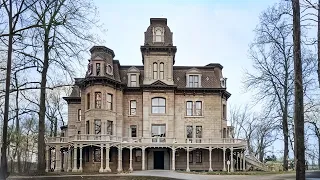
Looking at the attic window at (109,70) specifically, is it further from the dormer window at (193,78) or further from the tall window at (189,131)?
the tall window at (189,131)

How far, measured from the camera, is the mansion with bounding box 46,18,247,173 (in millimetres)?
40531

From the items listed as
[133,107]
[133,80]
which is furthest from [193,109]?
[133,80]

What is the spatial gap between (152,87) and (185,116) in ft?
15.3

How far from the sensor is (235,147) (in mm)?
41469

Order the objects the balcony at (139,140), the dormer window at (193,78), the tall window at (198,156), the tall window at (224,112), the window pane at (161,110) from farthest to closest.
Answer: the tall window at (224,112) < the dormer window at (193,78) < the tall window at (198,156) < the window pane at (161,110) < the balcony at (139,140)

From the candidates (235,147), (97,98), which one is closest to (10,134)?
(97,98)

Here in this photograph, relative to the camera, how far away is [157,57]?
43.3 metres

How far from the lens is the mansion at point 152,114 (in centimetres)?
4053

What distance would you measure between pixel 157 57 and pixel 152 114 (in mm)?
5991

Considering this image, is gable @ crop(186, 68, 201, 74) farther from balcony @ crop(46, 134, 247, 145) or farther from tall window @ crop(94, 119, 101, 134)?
tall window @ crop(94, 119, 101, 134)

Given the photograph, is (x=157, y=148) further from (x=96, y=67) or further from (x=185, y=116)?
(x=96, y=67)

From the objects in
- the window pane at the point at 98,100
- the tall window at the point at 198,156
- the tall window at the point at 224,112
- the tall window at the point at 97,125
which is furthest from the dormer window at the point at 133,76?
the tall window at the point at 224,112

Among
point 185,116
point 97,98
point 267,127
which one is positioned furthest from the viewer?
point 185,116

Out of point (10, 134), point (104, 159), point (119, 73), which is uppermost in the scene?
point (119, 73)
